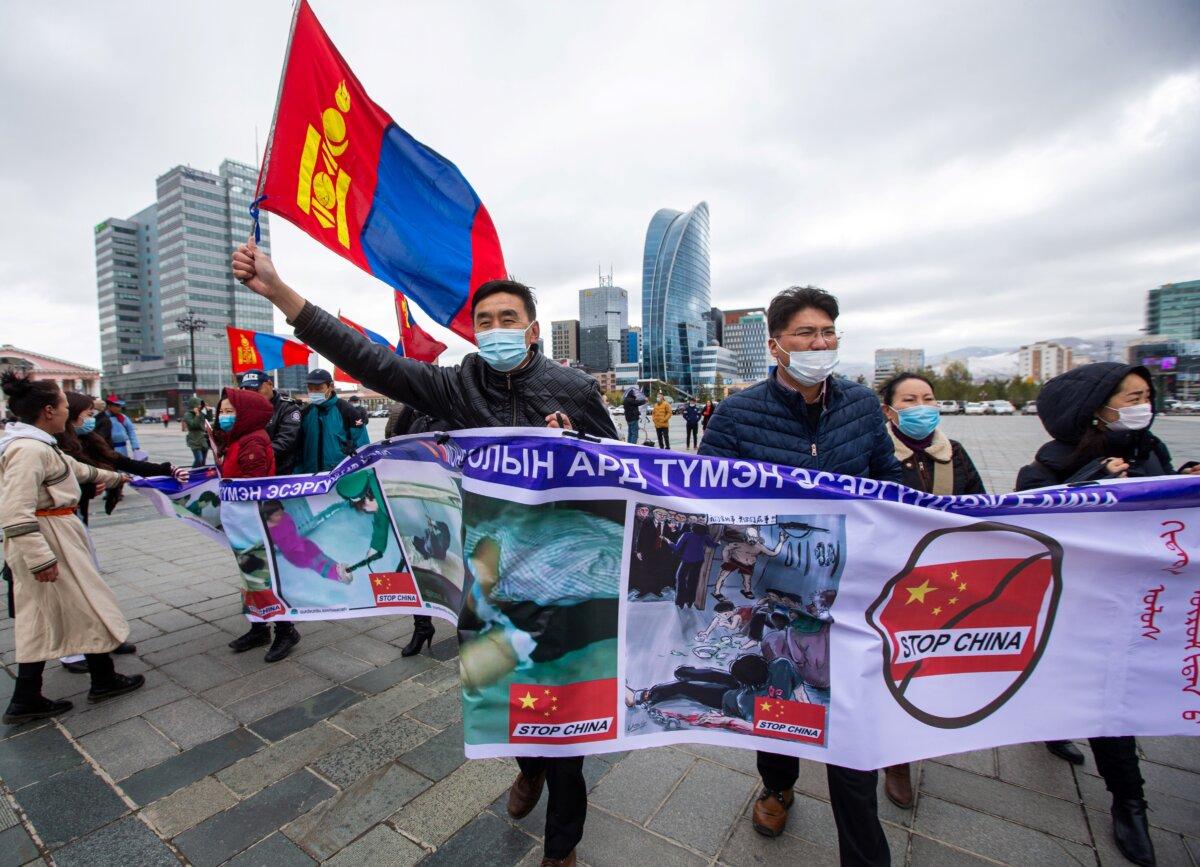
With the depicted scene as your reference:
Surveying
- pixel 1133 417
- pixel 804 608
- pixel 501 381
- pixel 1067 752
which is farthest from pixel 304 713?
A: pixel 1133 417

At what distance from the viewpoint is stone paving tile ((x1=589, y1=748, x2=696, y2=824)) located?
2.39 metres

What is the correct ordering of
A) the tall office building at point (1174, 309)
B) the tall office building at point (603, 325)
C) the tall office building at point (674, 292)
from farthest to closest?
the tall office building at point (603, 325) → the tall office building at point (674, 292) → the tall office building at point (1174, 309)

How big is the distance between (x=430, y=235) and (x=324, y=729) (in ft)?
9.13

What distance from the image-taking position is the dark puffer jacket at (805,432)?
7.30 ft

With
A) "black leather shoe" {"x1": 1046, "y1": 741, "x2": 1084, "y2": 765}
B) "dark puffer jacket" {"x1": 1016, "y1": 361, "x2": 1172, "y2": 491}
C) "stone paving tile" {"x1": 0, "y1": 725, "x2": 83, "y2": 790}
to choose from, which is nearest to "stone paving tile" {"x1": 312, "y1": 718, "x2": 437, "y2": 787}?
"stone paving tile" {"x1": 0, "y1": 725, "x2": 83, "y2": 790}

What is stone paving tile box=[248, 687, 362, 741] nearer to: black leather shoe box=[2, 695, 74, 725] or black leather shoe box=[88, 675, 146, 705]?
black leather shoe box=[88, 675, 146, 705]

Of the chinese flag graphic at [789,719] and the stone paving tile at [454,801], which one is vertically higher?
the chinese flag graphic at [789,719]

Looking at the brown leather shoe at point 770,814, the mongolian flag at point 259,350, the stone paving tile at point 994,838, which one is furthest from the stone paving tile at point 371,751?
the mongolian flag at point 259,350

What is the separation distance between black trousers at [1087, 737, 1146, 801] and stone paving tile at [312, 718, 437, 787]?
2978mm

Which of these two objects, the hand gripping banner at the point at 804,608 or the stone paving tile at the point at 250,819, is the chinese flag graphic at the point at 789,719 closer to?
the hand gripping banner at the point at 804,608

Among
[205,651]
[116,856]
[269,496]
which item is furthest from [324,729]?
[205,651]

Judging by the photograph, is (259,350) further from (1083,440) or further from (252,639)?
(1083,440)

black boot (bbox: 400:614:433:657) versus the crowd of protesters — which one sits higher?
the crowd of protesters

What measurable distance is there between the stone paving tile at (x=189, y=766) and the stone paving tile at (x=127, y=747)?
0.09m
